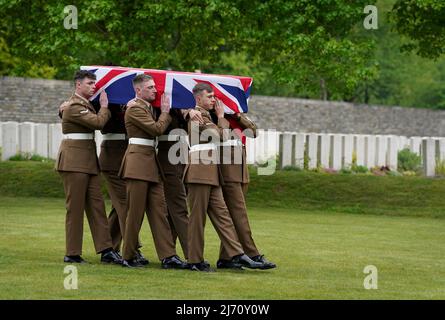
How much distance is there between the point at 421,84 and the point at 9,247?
142 feet

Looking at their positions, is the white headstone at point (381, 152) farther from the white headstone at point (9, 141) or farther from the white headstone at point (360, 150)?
the white headstone at point (9, 141)

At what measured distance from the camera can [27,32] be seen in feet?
88.6

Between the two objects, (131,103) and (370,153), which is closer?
(131,103)

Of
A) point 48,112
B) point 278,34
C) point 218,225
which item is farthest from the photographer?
point 48,112

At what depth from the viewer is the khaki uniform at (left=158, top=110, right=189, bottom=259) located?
12.8 m

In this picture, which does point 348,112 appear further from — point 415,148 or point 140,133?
point 140,133

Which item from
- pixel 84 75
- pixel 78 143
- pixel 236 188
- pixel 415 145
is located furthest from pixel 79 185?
pixel 415 145

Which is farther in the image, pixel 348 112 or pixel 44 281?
pixel 348 112

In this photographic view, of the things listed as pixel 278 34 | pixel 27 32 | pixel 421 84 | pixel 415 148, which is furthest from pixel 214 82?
pixel 421 84

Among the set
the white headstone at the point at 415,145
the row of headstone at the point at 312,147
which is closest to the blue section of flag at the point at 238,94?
the row of headstone at the point at 312,147

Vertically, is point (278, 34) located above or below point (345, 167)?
above

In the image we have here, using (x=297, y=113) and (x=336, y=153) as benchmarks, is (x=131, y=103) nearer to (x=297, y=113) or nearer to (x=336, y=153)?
(x=336, y=153)

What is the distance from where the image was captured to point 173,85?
41.7ft

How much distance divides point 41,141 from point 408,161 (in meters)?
8.79
